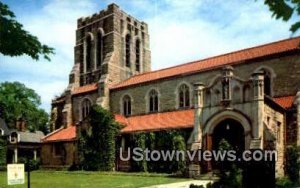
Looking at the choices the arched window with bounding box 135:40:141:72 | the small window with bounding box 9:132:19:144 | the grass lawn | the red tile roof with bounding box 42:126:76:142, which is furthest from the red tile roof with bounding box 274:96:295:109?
the small window with bounding box 9:132:19:144

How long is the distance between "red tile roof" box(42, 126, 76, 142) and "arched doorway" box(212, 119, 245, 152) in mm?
16359

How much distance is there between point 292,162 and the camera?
23.4m

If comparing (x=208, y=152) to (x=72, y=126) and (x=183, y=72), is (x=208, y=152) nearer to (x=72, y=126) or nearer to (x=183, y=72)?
(x=183, y=72)

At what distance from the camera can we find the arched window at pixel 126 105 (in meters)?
38.0

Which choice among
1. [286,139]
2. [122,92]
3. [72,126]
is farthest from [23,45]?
[72,126]

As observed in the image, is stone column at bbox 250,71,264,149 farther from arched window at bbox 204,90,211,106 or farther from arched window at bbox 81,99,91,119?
arched window at bbox 81,99,91,119

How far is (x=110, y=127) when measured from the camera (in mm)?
33281

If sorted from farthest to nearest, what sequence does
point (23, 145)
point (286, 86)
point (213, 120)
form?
point (23, 145)
point (286, 86)
point (213, 120)

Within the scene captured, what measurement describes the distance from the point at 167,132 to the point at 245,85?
26.4 feet

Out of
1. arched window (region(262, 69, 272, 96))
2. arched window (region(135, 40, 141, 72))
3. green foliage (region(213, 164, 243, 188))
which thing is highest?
arched window (region(135, 40, 141, 72))

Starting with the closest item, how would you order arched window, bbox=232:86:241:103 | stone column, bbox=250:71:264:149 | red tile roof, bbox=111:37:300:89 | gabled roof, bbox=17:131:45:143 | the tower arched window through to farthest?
stone column, bbox=250:71:264:149 < arched window, bbox=232:86:241:103 < red tile roof, bbox=111:37:300:89 < the tower arched window < gabled roof, bbox=17:131:45:143

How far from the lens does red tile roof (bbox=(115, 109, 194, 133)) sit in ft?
98.3

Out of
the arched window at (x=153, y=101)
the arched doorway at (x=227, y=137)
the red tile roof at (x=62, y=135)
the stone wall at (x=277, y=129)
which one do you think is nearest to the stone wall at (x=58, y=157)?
the red tile roof at (x=62, y=135)

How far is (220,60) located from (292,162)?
1233cm
